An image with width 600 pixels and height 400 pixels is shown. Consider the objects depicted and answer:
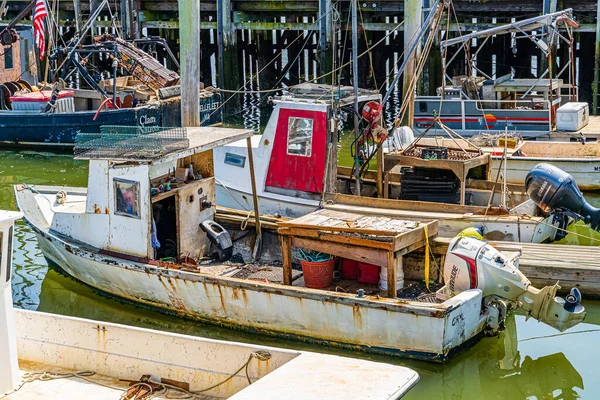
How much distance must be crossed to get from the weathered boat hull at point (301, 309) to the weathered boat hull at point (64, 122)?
9.57m

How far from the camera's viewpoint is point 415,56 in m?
16.2

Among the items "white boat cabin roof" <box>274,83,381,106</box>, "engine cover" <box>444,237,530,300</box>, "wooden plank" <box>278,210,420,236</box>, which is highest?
"white boat cabin roof" <box>274,83,381,106</box>

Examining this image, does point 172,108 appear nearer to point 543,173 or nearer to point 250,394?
point 543,173

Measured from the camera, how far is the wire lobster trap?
1044 cm

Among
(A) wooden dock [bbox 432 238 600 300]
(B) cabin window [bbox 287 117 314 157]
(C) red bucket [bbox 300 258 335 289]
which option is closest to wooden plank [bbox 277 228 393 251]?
(C) red bucket [bbox 300 258 335 289]

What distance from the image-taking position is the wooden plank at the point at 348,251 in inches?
376

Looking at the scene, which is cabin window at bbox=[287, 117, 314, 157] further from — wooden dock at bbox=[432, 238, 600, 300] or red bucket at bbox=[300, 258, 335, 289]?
wooden dock at bbox=[432, 238, 600, 300]

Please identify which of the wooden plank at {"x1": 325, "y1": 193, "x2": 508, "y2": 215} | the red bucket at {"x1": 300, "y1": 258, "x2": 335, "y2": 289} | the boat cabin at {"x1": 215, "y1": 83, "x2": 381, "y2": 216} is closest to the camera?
the red bucket at {"x1": 300, "y1": 258, "x2": 335, "y2": 289}

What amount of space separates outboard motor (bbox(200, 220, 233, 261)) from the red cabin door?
1678 millimetres

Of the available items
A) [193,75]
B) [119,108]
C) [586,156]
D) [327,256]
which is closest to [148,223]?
[327,256]

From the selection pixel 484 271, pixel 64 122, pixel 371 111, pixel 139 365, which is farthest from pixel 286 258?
pixel 64 122

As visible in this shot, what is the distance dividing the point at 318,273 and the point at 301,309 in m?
0.62

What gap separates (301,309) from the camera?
31.9ft

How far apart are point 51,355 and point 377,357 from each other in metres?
3.35
